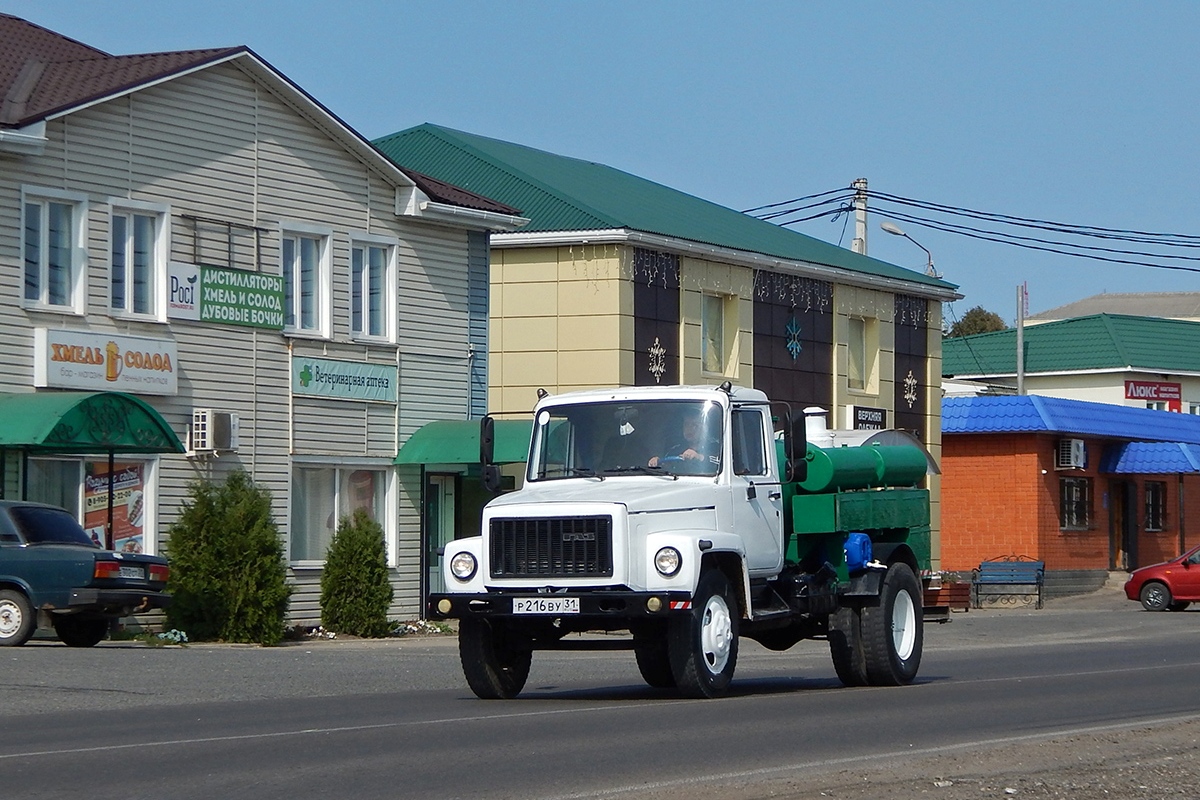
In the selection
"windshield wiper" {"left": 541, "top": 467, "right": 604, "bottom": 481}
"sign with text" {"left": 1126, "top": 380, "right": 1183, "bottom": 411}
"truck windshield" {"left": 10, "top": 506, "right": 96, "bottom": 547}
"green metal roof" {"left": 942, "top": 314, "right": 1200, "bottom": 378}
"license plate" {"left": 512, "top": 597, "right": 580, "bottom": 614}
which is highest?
"green metal roof" {"left": 942, "top": 314, "right": 1200, "bottom": 378}

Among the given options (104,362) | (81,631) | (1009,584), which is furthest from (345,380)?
(1009,584)

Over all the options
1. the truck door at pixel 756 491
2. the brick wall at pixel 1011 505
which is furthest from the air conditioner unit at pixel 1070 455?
the truck door at pixel 756 491

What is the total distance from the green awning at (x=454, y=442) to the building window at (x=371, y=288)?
1698mm

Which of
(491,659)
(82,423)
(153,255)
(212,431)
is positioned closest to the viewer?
(491,659)

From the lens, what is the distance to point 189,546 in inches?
997

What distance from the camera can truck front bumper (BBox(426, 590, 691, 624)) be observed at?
14.3 metres

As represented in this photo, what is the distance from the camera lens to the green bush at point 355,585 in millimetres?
27828

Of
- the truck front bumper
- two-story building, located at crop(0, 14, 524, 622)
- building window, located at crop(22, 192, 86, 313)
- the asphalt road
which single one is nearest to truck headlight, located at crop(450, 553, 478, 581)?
the truck front bumper

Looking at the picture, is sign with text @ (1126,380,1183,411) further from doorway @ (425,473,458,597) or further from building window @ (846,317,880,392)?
doorway @ (425,473,458,597)

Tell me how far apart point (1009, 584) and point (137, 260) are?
22.2 meters

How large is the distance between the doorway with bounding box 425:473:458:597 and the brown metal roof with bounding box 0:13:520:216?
15.3 ft

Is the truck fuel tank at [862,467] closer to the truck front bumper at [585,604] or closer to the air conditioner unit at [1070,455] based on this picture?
the truck front bumper at [585,604]

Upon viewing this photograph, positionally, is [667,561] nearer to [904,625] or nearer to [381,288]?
[904,625]

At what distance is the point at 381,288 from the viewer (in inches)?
1188
